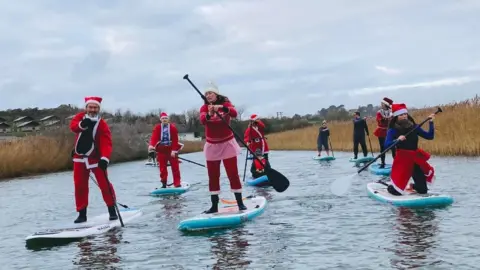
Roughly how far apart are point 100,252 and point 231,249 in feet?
5.96

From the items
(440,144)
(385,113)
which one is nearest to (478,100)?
(440,144)

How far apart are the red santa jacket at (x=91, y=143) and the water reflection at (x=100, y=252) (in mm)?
1299

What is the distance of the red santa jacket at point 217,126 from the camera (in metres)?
9.91

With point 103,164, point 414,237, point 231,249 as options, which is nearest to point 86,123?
point 103,164

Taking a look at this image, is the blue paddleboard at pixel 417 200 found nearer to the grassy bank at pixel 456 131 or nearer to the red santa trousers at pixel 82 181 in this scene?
the red santa trousers at pixel 82 181

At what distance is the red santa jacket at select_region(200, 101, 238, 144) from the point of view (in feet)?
32.5

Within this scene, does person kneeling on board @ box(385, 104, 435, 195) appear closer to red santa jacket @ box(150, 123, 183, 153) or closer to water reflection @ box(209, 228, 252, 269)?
water reflection @ box(209, 228, 252, 269)

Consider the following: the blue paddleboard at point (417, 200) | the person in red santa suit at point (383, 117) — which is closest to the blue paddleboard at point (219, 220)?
the blue paddleboard at point (417, 200)

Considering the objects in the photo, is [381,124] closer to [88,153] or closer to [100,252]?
[88,153]

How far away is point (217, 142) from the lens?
10023 mm

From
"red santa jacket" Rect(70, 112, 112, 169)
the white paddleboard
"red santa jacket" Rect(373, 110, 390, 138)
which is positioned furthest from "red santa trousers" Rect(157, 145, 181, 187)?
"red santa jacket" Rect(373, 110, 390, 138)

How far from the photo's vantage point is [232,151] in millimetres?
10000

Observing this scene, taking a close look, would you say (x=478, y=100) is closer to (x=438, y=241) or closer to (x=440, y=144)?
(x=440, y=144)

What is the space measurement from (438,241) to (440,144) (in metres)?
17.3
